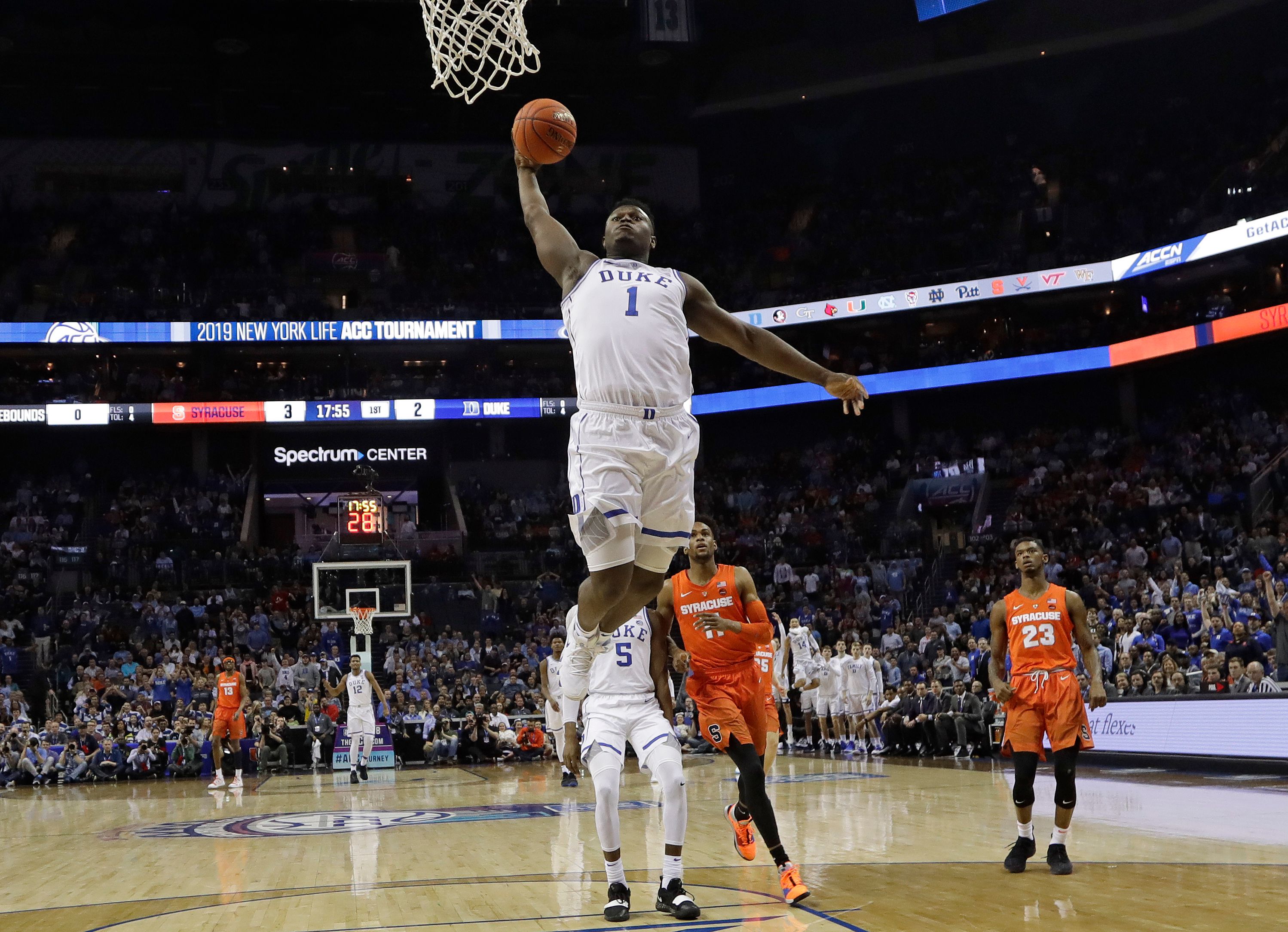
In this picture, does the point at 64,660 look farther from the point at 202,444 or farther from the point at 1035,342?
the point at 1035,342

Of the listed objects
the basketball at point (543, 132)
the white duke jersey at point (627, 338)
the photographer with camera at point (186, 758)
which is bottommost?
the photographer with camera at point (186, 758)

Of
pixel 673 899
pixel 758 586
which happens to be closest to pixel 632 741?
pixel 673 899

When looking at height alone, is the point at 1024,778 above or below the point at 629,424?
below

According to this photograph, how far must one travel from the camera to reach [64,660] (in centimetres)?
2523

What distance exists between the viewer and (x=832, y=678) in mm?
19938

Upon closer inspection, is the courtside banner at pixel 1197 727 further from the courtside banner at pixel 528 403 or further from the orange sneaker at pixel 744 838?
the courtside banner at pixel 528 403

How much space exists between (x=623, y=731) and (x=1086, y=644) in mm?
2821

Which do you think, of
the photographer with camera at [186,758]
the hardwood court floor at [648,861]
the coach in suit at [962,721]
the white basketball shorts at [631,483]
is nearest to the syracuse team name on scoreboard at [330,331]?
the photographer with camera at [186,758]

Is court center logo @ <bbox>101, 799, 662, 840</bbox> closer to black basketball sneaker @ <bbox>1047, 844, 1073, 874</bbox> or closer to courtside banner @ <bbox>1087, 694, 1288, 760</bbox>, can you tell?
black basketball sneaker @ <bbox>1047, 844, 1073, 874</bbox>

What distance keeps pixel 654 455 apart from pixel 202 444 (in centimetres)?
3321

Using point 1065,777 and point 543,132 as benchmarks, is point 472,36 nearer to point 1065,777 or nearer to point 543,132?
point 543,132

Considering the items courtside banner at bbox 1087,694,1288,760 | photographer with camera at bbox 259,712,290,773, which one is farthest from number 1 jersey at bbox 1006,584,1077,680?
photographer with camera at bbox 259,712,290,773

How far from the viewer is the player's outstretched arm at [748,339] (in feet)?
17.5

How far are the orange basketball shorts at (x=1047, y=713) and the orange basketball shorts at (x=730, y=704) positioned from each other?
1.55m
